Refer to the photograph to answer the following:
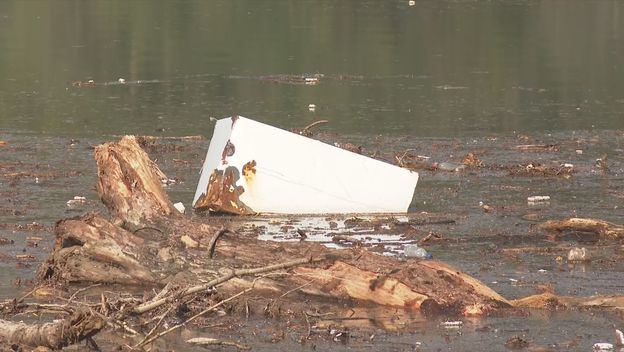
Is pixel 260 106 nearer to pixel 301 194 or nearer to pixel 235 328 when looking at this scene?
pixel 301 194

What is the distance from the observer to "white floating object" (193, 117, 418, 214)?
11984 mm

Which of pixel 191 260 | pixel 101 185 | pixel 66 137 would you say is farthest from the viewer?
pixel 66 137

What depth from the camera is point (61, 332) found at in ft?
23.4

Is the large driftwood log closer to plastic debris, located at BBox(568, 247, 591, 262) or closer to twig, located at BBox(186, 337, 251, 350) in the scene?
twig, located at BBox(186, 337, 251, 350)

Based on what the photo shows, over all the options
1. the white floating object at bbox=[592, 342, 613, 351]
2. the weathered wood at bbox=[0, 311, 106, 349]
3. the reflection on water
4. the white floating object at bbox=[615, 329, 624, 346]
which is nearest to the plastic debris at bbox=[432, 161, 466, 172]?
the reflection on water

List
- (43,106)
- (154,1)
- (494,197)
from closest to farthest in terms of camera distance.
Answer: (494,197), (43,106), (154,1)

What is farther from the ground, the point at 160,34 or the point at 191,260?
the point at 191,260

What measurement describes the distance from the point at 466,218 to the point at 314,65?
12588mm

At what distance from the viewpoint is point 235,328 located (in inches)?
331

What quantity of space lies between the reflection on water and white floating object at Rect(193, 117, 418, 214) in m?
4.87

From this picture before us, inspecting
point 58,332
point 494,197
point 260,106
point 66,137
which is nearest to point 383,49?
point 260,106

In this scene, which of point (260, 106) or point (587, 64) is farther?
point (587, 64)

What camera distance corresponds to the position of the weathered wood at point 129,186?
9.79m

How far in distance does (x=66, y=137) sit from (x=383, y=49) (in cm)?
1115
